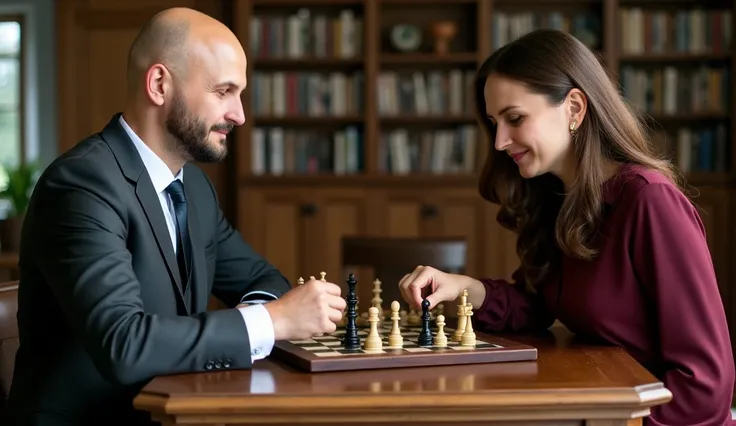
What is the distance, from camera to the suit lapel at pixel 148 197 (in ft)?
6.32

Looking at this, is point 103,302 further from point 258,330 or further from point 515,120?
point 515,120

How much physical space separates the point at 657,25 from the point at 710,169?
3.00 ft

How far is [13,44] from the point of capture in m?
7.01

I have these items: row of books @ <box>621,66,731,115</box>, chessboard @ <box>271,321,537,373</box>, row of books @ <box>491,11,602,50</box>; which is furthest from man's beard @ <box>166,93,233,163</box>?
row of books @ <box>621,66,731,115</box>

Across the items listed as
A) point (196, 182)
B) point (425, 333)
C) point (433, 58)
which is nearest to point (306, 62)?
point (433, 58)

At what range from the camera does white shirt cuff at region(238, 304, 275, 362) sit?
1736mm

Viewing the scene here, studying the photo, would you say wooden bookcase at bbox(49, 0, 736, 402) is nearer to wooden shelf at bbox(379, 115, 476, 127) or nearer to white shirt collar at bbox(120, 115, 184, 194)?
wooden shelf at bbox(379, 115, 476, 127)

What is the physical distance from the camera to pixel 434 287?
2244mm

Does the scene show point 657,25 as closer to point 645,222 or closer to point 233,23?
point 233,23

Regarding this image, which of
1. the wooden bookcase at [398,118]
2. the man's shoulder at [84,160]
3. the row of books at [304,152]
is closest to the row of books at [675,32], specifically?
the wooden bookcase at [398,118]

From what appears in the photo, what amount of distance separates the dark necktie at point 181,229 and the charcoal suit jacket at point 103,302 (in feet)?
0.07

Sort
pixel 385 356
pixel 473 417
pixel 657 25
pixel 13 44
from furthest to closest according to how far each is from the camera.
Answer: pixel 13 44, pixel 657 25, pixel 385 356, pixel 473 417

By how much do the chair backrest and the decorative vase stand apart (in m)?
4.06

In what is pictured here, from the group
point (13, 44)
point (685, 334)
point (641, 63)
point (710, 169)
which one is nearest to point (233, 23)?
point (13, 44)
